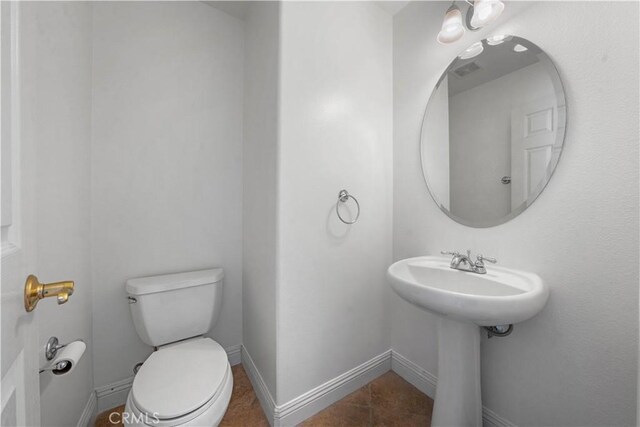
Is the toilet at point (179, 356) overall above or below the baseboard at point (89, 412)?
above

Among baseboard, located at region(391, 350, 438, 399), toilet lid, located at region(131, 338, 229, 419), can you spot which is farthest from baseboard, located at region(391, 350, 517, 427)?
toilet lid, located at region(131, 338, 229, 419)

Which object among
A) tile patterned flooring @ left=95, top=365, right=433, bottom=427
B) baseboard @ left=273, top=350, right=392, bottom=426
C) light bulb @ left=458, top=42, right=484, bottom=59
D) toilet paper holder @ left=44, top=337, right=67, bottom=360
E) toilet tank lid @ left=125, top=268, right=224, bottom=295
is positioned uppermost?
light bulb @ left=458, top=42, right=484, bottom=59

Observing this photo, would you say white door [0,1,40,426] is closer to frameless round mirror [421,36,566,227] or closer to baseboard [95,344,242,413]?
baseboard [95,344,242,413]

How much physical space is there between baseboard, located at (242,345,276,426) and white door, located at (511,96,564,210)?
1513 millimetres

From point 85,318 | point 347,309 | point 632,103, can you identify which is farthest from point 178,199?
point 632,103

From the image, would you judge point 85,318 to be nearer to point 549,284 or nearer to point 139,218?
point 139,218

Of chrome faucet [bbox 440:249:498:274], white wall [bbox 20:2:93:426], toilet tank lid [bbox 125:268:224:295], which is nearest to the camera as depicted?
white wall [bbox 20:2:93:426]

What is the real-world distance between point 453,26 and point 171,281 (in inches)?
76.2

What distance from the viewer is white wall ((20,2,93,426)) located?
0.79 meters

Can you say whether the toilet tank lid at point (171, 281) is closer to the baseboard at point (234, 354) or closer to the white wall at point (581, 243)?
the baseboard at point (234, 354)

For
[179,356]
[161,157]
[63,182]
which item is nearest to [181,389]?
[179,356]

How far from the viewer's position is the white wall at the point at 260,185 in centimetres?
121

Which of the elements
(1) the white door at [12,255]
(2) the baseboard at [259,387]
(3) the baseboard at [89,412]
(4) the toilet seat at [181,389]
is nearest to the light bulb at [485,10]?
(1) the white door at [12,255]

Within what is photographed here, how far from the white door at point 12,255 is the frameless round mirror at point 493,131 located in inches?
59.8
